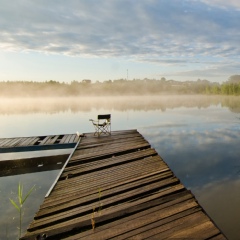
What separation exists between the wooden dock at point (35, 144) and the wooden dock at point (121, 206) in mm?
3893

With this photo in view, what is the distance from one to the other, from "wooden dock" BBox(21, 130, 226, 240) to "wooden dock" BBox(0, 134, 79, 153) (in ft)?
12.8

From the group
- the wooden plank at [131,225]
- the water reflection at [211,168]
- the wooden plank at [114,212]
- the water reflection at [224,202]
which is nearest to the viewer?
the wooden plank at [131,225]

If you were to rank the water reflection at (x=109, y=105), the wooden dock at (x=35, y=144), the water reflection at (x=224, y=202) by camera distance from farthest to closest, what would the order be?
the water reflection at (x=109, y=105) → the wooden dock at (x=35, y=144) → the water reflection at (x=224, y=202)

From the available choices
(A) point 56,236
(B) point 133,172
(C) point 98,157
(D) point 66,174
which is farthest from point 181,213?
(C) point 98,157

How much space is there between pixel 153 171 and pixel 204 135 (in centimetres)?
1332

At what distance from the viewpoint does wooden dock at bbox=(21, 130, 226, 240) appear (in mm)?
4176

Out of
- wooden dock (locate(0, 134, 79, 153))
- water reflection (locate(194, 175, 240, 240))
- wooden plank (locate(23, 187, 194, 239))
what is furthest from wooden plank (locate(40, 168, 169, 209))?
wooden dock (locate(0, 134, 79, 153))

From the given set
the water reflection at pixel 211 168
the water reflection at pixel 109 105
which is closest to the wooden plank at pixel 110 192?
the water reflection at pixel 211 168

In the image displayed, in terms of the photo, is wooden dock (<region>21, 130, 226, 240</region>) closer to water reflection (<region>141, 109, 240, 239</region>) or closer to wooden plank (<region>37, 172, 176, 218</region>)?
wooden plank (<region>37, 172, 176, 218</region>)

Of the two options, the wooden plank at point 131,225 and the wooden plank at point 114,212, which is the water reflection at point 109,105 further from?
the wooden plank at point 131,225

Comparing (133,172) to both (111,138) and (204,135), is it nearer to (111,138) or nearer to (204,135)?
(111,138)

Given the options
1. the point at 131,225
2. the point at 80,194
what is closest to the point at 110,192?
the point at 80,194

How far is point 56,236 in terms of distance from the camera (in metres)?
4.30

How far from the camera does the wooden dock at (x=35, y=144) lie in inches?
466
